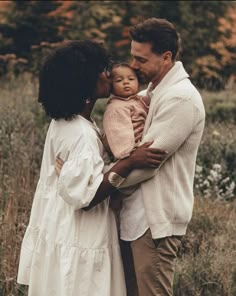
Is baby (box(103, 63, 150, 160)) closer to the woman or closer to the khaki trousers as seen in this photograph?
the woman

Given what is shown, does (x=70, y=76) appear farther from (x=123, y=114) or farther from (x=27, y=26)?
(x=27, y=26)

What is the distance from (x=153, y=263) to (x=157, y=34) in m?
1.11

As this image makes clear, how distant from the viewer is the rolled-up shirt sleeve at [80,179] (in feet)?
13.3

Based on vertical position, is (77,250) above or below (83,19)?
below

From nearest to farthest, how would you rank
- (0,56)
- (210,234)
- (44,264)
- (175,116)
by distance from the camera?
(175,116) → (44,264) → (210,234) → (0,56)

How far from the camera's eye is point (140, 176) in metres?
4.05

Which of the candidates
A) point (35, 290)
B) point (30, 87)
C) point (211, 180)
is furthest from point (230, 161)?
point (35, 290)

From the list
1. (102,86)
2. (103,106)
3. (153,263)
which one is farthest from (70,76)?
(103,106)

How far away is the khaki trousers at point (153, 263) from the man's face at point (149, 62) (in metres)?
0.77

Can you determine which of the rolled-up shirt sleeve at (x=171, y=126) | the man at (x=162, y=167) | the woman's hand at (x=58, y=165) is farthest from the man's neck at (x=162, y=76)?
the woman's hand at (x=58, y=165)

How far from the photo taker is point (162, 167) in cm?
409

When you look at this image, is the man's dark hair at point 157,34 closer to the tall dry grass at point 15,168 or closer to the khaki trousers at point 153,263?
the khaki trousers at point 153,263

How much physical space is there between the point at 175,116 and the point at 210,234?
104 inches

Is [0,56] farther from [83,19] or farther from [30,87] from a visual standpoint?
[30,87]
